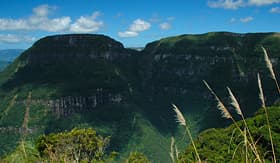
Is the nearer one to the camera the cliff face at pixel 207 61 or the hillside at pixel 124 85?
the hillside at pixel 124 85

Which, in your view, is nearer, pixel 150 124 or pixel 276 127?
pixel 276 127

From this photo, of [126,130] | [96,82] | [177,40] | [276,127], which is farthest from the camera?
[177,40]

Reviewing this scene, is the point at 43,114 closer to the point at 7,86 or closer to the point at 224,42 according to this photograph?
the point at 7,86

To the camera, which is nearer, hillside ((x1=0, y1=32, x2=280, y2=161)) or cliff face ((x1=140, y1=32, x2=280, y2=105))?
hillside ((x1=0, y1=32, x2=280, y2=161))

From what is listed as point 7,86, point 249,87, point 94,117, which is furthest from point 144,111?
point 7,86

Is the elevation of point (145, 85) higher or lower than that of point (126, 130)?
higher

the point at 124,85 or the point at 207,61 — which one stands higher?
the point at 207,61

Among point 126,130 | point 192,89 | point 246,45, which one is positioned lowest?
point 126,130

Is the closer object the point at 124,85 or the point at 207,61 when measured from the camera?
the point at 124,85
